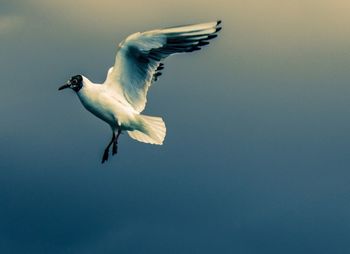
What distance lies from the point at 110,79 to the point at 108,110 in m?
0.66

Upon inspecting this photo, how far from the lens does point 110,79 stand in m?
23.3

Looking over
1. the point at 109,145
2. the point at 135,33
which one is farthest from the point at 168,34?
the point at 109,145

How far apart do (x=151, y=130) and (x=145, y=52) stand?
1.25m

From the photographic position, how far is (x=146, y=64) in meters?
23.1

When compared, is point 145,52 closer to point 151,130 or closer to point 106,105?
point 106,105

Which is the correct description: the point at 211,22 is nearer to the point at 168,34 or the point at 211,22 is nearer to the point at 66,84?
the point at 168,34

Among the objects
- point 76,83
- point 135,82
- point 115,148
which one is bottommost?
point 115,148

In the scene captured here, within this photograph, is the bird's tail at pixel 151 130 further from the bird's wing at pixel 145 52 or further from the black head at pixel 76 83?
the black head at pixel 76 83

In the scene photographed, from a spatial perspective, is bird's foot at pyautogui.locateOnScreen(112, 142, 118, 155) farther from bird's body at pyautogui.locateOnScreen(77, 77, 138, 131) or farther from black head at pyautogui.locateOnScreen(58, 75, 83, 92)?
black head at pyautogui.locateOnScreen(58, 75, 83, 92)

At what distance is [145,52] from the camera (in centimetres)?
2292

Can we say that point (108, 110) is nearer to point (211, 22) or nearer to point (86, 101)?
point (86, 101)

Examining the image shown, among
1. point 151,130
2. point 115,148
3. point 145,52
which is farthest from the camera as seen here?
point 151,130

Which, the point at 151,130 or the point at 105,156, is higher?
the point at 151,130

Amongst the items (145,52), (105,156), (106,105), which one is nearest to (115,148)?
(105,156)
